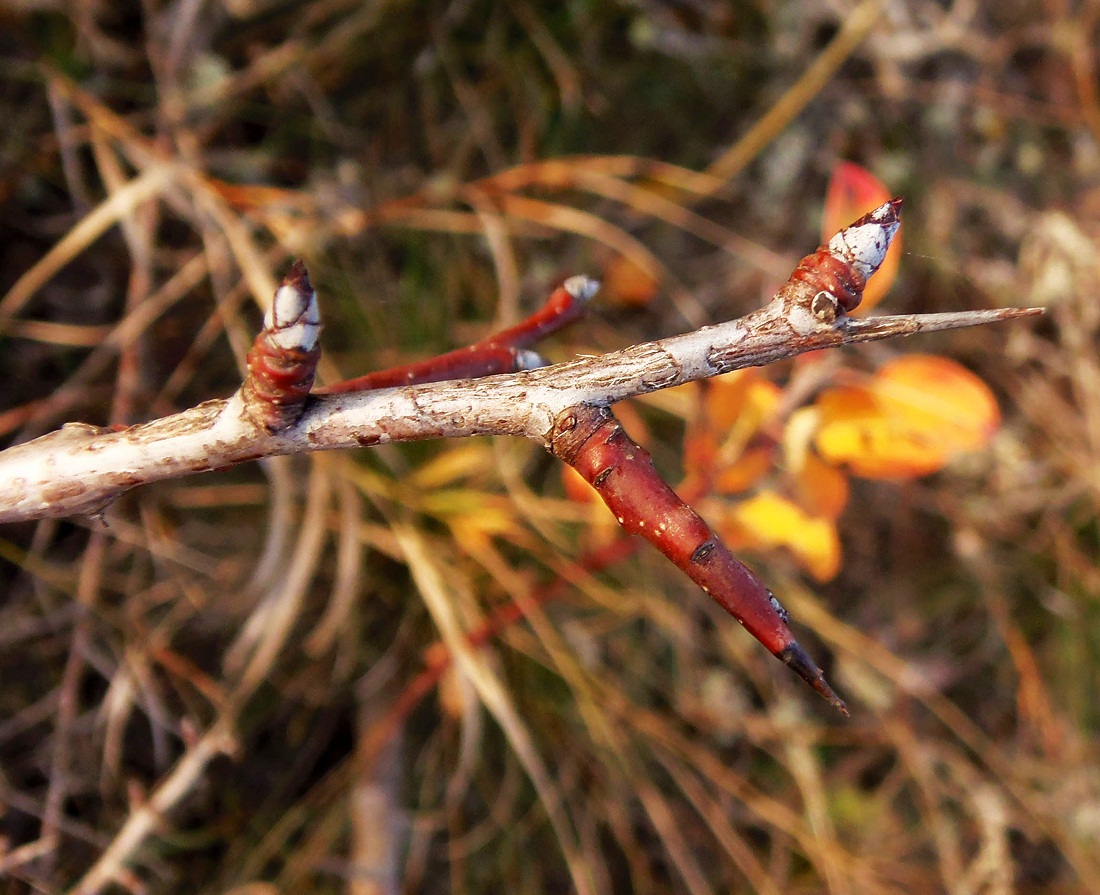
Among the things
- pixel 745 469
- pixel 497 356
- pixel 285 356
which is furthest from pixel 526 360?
pixel 745 469

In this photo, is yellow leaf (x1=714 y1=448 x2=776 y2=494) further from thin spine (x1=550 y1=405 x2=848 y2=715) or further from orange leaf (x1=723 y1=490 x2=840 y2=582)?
thin spine (x1=550 y1=405 x2=848 y2=715)

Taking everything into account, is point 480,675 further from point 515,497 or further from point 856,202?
point 856,202

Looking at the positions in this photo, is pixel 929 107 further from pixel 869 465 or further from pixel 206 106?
pixel 206 106

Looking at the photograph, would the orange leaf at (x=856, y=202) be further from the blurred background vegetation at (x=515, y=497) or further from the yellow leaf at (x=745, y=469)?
the yellow leaf at (x=745, y=469)

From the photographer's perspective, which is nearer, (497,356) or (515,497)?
(497,356)

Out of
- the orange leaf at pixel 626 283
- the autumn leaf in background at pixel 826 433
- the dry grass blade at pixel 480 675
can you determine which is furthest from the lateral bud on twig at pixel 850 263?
the orange leaf at pixel 626 283

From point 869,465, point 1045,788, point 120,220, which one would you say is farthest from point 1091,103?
point 120,220

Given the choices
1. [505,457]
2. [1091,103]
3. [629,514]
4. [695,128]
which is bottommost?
[629,514]

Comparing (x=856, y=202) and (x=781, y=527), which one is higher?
(x=856, y=202)
